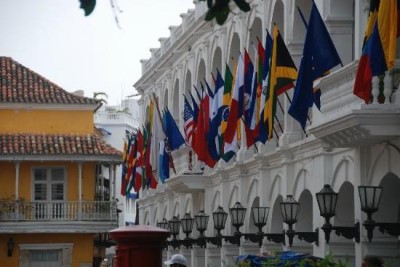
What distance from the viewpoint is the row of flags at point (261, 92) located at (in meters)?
19.3

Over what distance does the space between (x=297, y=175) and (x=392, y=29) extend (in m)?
10.0

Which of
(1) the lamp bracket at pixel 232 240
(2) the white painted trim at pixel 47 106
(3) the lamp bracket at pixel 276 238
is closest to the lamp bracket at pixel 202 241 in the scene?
(1) the lamp bracket at pixel 232 240

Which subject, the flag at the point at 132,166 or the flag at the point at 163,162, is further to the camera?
the flag at the point at 132,166

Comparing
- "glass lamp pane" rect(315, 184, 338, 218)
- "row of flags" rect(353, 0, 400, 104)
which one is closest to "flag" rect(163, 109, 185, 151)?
"glass lamp pane" rect(315, 184, 338, 218)

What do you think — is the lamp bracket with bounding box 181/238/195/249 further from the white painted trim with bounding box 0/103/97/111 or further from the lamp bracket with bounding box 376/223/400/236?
the lamp bracket with bounding box 376/223/400/236

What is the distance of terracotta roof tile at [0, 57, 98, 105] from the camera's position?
51.4 metres

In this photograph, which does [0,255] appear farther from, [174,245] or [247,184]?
[247,184]

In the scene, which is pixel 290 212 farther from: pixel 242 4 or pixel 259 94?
pixel 242 4

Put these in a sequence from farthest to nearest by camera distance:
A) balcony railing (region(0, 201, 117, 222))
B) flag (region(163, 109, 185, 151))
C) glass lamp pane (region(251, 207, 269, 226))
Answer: balcony railing (region(0, 201, 117, 222)) → flag (region(163, 109, 185, 151)) → glass lamp pane (region(251, 207, 269, 226))

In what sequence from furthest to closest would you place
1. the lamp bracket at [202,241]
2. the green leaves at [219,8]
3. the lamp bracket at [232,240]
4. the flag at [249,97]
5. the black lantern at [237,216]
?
1. the lamp bracket at [202,241]
2. the lamp bracket at [232,240]
3. the black lantern at [237,216]
4. the flag at [249,97]
5. the green leaves at [219,8]

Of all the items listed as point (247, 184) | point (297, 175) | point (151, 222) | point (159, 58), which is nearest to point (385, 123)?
point (297, 175)

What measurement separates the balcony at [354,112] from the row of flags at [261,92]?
323 mm

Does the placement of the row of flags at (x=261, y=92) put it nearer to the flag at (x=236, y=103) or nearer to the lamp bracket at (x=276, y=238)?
the flag at (x=236, y=103)

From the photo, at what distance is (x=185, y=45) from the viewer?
43.1 metres
